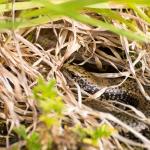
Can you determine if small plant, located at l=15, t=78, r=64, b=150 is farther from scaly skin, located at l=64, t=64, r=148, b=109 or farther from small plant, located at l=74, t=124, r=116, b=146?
scaly skin, located at l=64, t=64, r=148, b=109

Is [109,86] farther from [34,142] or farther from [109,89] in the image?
[34,142]

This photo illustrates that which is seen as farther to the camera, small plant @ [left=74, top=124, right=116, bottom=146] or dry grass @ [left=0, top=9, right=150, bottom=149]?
dry grass @ [left=0, top=9, right=150, bottom=149]

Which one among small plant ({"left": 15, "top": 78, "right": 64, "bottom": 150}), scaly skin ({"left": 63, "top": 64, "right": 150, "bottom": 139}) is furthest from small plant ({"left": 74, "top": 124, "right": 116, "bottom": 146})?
scaly skin ({"left": 63, "top": 64, "right": 150, "bottom": 139})

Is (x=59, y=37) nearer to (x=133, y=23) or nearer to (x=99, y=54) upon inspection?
(x=99, y=54)

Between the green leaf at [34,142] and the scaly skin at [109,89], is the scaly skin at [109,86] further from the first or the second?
the green leaf at [34,142]

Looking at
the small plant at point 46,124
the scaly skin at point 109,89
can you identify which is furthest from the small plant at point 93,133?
the scaly skin at point 109,89

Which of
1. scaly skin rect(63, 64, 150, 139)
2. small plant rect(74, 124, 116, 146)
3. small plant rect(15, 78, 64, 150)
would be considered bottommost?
scaly skin rect(63, 64, 150, 139)

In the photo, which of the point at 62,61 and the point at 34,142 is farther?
the point at 62,61

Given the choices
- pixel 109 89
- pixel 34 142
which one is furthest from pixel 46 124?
pixel 109 89
